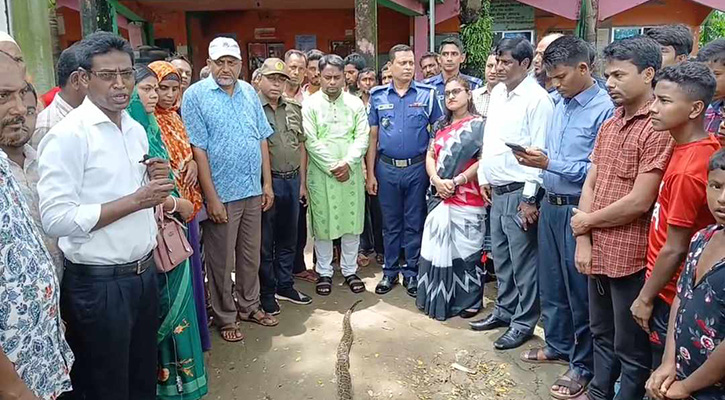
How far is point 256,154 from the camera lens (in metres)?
3.93

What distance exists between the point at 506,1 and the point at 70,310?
35.2 feet

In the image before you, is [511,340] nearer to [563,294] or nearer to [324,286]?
[563,294]

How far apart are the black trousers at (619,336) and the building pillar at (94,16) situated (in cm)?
757

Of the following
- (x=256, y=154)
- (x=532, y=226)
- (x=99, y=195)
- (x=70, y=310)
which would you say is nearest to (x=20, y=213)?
(x=99, y=195)

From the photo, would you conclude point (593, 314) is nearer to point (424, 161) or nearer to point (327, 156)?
point (424, 161)

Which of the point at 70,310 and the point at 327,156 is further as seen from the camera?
the point at 327,156

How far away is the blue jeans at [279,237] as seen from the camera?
14.4 ft

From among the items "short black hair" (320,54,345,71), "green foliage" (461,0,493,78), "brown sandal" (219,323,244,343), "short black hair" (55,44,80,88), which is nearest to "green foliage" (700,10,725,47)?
"green foliage" (461,0,493,78)

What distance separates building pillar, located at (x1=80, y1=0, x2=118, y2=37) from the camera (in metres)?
7.92

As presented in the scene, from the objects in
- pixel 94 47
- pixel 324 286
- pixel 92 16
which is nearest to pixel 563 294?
pixel 324 286

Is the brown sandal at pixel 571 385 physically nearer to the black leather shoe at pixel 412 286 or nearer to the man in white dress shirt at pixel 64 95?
the black leather shoe at pixel 412 286

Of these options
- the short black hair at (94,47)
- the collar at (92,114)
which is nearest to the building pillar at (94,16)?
the short black hair at (94,47)

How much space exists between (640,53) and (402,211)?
2.59 meters

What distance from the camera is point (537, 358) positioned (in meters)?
3.59
